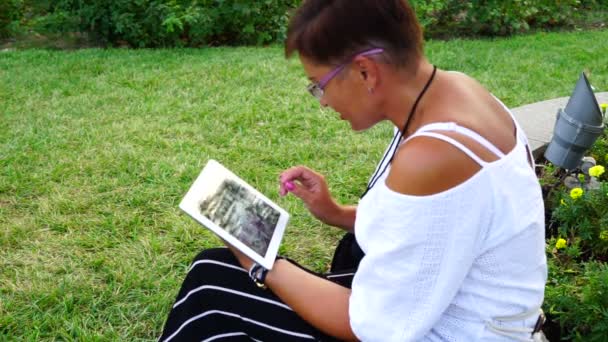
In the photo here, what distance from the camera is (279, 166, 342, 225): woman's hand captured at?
1.93 metres

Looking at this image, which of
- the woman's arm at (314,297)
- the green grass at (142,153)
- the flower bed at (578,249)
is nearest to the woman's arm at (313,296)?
the woman's arm at (314,297)

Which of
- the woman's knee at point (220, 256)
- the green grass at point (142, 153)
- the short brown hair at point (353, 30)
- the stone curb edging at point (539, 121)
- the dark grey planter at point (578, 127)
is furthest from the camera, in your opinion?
the stone curb edging at point (539, 121)

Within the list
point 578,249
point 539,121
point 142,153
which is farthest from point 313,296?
point 142,153

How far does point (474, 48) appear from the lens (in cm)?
612

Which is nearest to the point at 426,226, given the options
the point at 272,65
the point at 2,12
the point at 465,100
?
the point at 465,100

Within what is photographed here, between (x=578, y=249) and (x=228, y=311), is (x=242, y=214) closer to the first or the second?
(x=228, y=311)

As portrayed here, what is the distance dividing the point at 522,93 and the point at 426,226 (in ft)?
12.6

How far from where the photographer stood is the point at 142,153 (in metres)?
3.76

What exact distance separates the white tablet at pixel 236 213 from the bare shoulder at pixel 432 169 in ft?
1.62

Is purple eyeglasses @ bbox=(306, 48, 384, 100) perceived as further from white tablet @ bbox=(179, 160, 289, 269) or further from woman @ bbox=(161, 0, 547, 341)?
white tablet @ bbox=(179, 160, 289, 269)

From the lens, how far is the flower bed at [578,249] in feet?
6.25

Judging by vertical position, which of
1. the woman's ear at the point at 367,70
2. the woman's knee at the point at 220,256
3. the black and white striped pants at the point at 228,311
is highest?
the woman's ear at the point at 367,70

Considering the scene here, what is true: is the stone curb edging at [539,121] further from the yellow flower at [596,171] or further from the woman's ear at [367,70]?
the woman's ear at [367,70]

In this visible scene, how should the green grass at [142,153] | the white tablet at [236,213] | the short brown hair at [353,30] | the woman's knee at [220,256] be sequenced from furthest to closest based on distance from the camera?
the green grass at [142,153]
the woman's knee at [220,256]
the white tablet at [236,213]
the short brown hair at [353,30]
